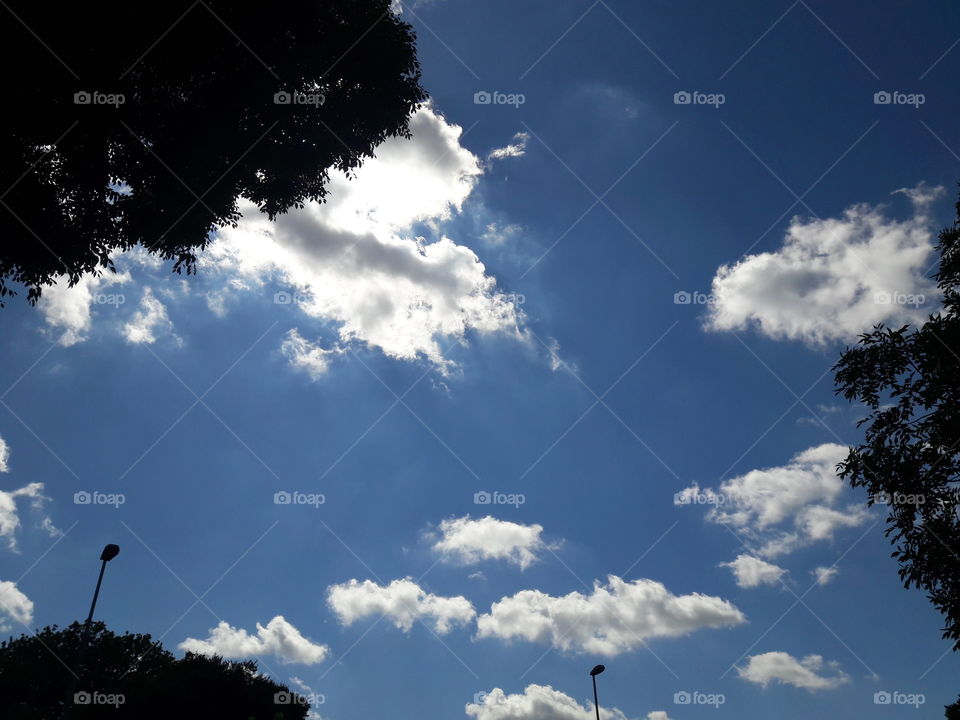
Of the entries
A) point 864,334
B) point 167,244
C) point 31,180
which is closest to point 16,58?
point 31,180

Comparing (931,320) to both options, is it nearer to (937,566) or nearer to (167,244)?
(937,566)

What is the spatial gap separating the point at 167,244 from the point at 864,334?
18588 millimetres

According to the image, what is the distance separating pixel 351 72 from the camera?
15.1 metres
